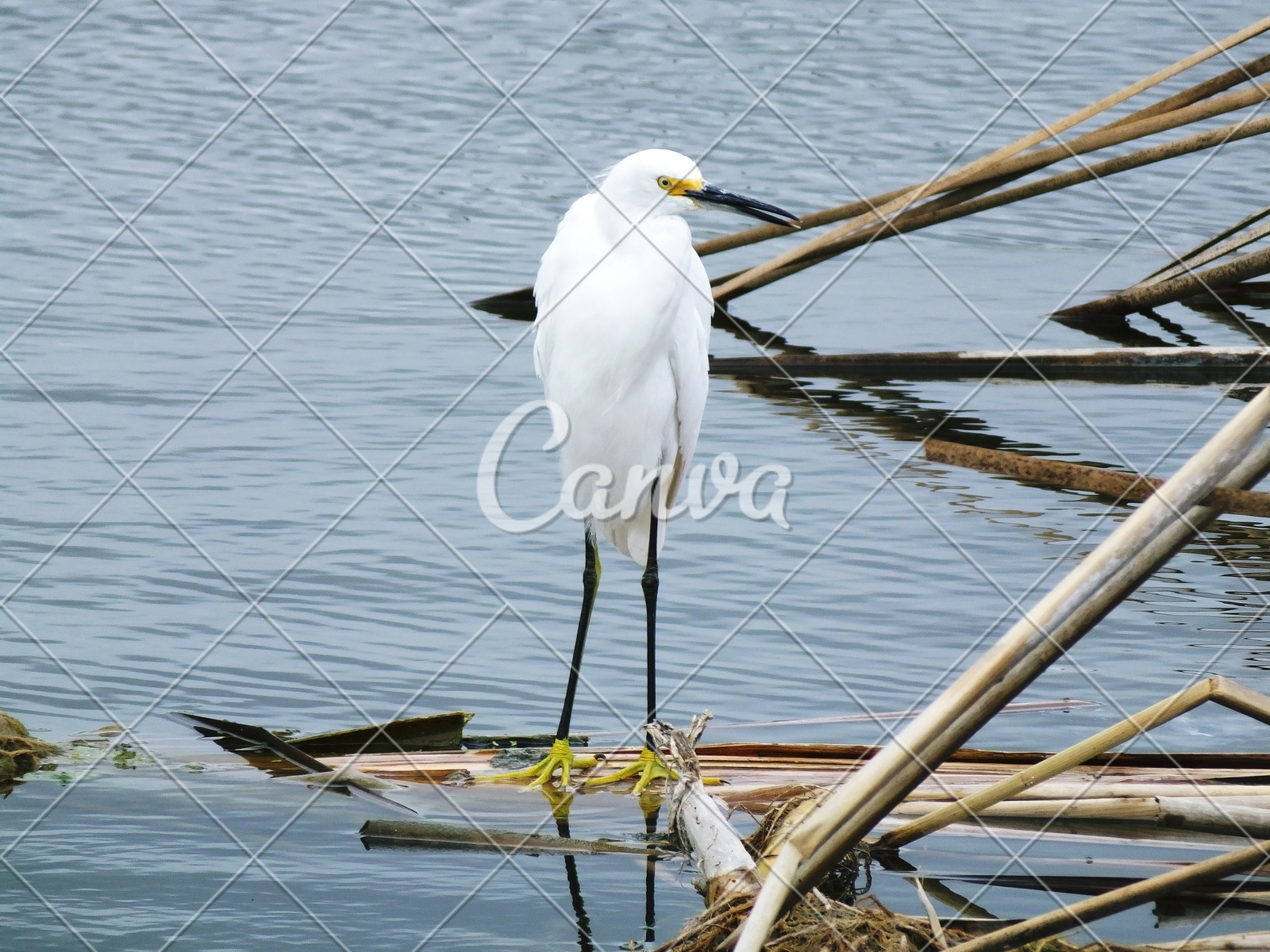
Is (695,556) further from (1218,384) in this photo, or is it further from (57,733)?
(1218,384)

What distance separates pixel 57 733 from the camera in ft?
15.7

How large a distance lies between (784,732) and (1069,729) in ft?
2.92

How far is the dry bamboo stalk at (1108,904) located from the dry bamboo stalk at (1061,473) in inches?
92.2

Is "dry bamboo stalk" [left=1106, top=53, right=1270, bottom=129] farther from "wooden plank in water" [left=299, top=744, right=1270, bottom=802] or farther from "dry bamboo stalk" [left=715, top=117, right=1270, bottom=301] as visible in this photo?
"wooden plank in water" [left=299, top=744, right=1270, bottom=802]

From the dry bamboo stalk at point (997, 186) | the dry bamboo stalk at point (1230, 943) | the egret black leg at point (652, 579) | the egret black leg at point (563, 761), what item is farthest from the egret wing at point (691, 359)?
the dry bamboo stalk at point (1230, 943)

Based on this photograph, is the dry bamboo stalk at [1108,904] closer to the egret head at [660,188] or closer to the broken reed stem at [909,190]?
the egret head at [660,188]

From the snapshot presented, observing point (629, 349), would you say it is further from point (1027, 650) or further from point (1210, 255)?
point (1210, 255)

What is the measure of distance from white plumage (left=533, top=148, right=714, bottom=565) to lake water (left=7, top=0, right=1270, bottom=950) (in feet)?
2.83

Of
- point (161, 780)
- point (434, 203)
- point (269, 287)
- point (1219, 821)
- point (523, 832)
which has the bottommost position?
point (1219, 821)

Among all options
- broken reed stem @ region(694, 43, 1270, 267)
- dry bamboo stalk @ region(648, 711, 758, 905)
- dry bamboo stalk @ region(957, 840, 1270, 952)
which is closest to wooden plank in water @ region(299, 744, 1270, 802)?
dry bamboo stalk @ region(648, 711, 758, 905)

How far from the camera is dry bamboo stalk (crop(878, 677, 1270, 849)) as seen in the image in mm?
3063

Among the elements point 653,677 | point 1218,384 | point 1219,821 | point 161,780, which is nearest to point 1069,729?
point 653,677

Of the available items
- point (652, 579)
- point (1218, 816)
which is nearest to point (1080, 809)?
point (1218, 816)

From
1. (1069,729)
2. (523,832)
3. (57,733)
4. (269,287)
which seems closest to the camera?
(523,832)
